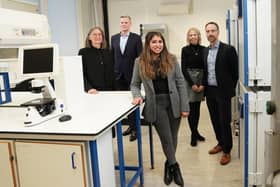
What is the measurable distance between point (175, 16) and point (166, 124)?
4.31 meters

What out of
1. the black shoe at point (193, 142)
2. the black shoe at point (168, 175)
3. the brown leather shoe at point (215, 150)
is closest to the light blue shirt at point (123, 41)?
the black shoe at point (193, 142)

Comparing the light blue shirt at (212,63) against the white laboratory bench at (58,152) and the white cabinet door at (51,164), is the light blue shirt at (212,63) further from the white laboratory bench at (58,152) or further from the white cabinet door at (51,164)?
the white cabinet door at (51,164)

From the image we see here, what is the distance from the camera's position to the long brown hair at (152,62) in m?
2.72

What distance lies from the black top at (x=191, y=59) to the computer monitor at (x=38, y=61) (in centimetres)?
199

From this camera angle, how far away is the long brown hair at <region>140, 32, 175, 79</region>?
8.93 feet

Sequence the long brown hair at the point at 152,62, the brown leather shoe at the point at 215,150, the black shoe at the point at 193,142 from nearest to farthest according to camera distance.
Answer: the long brown hair at the point at 152,62
the brown leather shoe at the point at 215,150
the black shoe at the point at 193,142

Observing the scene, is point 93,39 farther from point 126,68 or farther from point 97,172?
point 97,172

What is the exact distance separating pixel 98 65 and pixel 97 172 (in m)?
1.78

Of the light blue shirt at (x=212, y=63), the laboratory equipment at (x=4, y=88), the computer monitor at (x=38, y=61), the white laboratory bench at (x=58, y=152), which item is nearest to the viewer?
the white laboratory bench at (x=58, y=152)

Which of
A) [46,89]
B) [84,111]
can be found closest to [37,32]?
[46,89]

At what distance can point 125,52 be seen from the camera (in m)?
4.22

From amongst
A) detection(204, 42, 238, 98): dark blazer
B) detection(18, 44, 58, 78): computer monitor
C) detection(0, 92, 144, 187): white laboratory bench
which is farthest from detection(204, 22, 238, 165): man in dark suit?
detection(18, 44, 58, 78): computer monitor

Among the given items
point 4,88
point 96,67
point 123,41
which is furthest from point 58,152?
point 123,41

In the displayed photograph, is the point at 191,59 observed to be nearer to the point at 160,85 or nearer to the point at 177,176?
the point at 160,85
